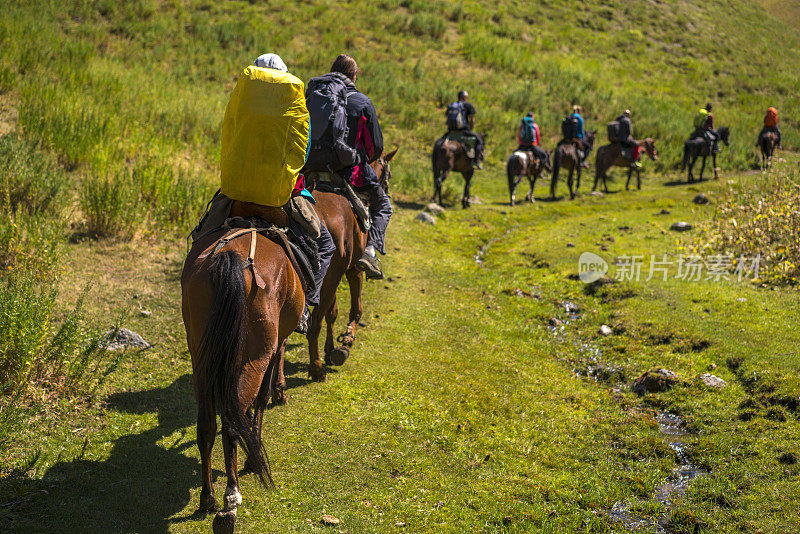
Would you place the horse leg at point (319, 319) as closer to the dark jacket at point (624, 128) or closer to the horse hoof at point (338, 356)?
the horse hoof at point (338, 356)

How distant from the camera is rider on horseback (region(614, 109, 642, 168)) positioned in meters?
21.4

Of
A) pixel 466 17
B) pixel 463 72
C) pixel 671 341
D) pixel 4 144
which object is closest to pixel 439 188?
pixel 671 341

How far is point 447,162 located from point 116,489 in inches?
523

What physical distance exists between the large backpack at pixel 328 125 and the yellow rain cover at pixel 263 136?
149 cm

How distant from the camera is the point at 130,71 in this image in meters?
16.9

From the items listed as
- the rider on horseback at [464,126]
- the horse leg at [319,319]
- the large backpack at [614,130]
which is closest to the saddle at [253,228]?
the horse leg at [319,319]

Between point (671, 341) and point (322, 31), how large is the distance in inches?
1011

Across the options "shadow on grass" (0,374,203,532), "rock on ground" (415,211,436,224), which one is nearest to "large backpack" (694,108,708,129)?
"rock on ground" (415,211,436,224)

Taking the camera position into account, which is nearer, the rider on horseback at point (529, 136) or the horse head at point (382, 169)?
the horse head at point (382, 169)

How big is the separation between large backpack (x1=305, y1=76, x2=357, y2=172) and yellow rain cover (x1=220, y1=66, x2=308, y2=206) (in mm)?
1489

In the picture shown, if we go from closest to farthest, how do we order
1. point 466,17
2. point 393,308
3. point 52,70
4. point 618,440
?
point 618,440, point 393,308, point 52,70, point 466,17

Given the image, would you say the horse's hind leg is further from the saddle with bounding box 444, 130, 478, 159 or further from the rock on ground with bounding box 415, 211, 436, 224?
the rock on ground with bounding box 415, 211, 436, 224

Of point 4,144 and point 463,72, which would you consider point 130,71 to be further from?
point 463,72

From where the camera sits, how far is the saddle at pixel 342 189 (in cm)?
657
